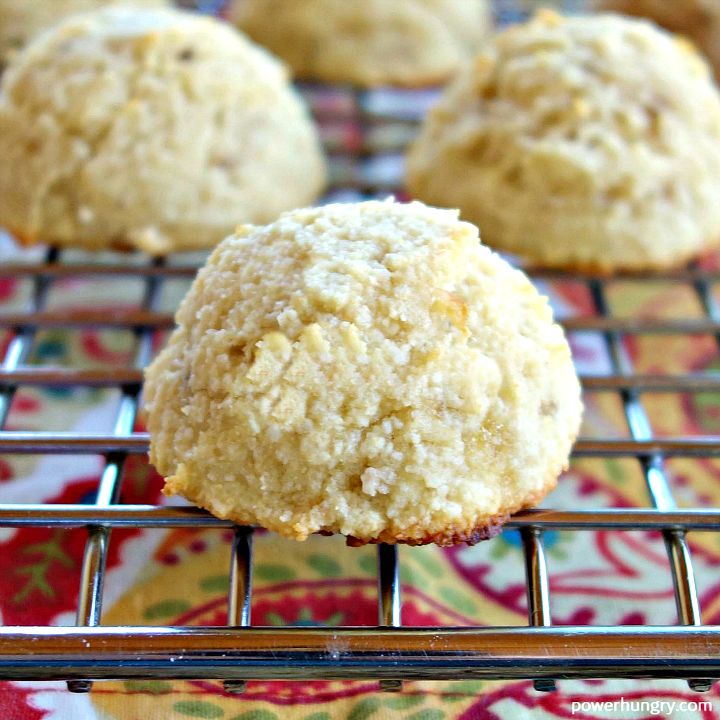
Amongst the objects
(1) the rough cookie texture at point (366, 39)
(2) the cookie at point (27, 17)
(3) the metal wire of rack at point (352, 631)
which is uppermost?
(1) the rough cookie texture at point (366, 39)

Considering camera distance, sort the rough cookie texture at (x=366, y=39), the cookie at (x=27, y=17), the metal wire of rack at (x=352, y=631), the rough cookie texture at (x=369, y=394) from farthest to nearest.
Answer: the rough cookie texture at (x=366, y=39) < the cookie at (x=27, y=17) < the rough cookie texture at (x=369, y=394) < the metal wire of rack at (x=352, y=631)

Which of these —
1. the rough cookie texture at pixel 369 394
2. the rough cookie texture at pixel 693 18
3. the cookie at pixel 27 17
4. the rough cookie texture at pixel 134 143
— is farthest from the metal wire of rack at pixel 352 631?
the rough cookie texture at pixel 693 18

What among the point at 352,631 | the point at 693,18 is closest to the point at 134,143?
the point at 352,631

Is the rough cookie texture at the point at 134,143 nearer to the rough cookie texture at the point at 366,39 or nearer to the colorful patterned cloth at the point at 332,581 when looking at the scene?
the colorful patterned cloth at the point at 332,581

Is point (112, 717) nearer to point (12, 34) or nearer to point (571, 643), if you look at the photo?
point (571, 643)

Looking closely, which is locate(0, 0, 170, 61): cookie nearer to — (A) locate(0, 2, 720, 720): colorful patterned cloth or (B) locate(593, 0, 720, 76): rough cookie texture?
(A) locate(0, 2, 720, 720): colorful patterned cloth

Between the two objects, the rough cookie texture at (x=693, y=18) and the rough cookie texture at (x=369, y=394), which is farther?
the rough cookie texture at (x=693, y=18)

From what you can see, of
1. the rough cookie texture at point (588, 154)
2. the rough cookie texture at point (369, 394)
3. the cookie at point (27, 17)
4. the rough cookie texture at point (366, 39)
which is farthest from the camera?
the rough cookie texture at point (366, 39)
